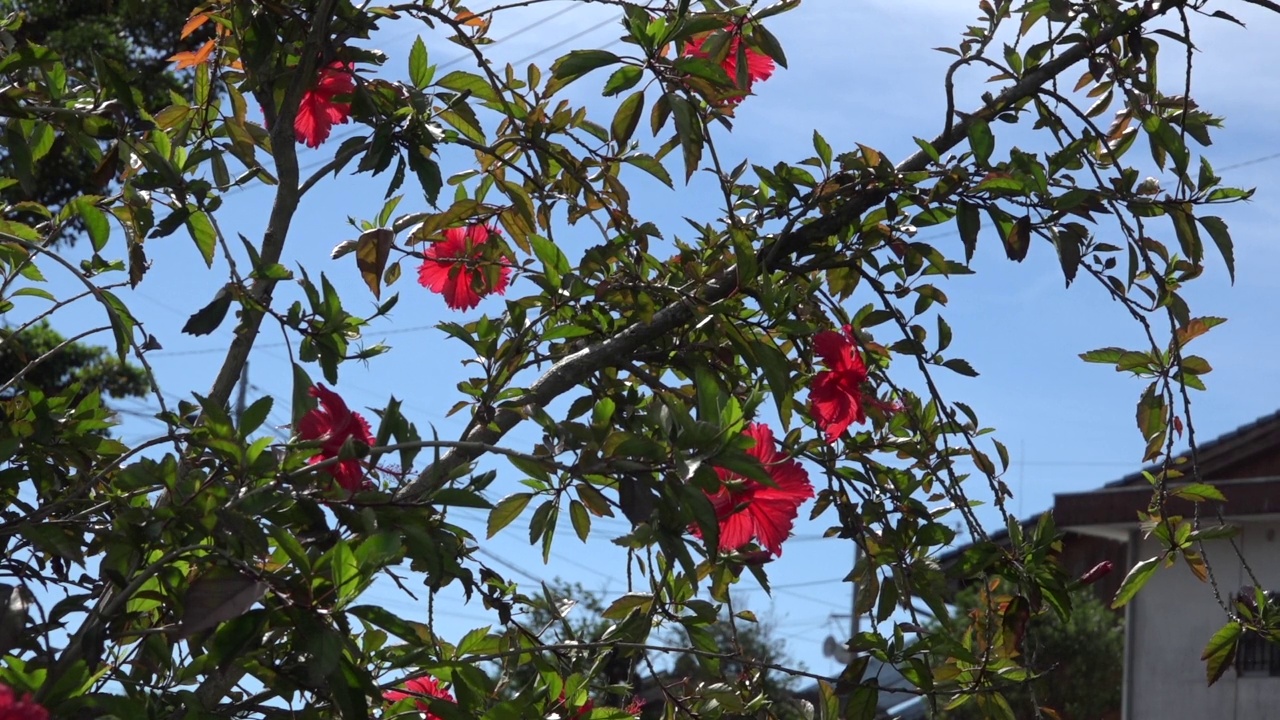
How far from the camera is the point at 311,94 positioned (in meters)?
1.45

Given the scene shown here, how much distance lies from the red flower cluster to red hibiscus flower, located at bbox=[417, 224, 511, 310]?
0.42m

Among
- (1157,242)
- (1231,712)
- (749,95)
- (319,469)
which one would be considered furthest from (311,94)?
(1231,712)

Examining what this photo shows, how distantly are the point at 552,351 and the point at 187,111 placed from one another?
0.47 m

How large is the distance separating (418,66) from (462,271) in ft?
1.16

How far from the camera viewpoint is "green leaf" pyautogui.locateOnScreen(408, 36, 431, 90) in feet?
4.48

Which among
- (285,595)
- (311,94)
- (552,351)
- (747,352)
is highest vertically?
(311,94)

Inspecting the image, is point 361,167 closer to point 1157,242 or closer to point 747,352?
point 747,352

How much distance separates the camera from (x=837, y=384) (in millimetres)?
1466

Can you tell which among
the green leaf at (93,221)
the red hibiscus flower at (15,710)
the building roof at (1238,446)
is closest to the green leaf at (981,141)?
the green leaf at (93,221)

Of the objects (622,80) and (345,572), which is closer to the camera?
(345,572)

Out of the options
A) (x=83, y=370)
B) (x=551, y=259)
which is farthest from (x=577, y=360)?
(x=83, y=370)

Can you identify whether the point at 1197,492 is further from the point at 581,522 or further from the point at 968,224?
the point at 581,522

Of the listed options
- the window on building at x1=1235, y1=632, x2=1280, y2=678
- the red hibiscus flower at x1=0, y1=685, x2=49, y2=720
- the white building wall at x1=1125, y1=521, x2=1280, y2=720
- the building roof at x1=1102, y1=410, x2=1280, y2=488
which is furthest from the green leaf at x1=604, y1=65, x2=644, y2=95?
the building roof at x1=1102, y1=410, x2=1280, y2=488

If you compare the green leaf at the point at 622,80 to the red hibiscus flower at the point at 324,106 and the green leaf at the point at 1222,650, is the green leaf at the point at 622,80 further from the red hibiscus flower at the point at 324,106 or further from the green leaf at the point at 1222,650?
the green leaf at the point at 1222,650
